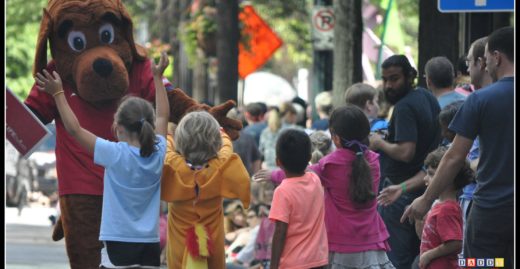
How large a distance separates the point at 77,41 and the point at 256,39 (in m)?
17.4

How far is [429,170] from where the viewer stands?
966 cm

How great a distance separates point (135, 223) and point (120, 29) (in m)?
1.95

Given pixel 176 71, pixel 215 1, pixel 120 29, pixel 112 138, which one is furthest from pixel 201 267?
pixel 176 71

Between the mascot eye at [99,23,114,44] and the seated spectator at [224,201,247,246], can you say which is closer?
the mascot eye at [99,23,114,44]

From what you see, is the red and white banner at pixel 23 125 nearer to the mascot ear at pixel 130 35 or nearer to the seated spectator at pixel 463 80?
the mascot ear at pixel 130 35

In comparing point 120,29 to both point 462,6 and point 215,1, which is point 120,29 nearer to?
point 462,6

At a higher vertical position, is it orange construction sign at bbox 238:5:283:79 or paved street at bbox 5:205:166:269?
orange construction sign at bbox 238:5:283:79

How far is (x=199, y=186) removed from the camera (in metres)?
9.27

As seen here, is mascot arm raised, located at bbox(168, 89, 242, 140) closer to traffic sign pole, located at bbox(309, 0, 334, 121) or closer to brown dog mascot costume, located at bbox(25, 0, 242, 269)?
brown dog mascot costume, located at bbox(25, 0, 242, 269)

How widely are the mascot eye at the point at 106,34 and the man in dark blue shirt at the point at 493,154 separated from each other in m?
2.98

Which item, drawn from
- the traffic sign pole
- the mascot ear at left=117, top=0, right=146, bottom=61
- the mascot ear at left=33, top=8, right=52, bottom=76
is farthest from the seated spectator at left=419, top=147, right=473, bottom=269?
the traffic sign pole

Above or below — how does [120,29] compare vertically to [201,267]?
above

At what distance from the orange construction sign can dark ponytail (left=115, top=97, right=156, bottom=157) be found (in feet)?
59.5

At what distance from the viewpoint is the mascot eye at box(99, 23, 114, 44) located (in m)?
10.4
